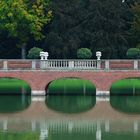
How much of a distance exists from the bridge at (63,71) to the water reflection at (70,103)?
1.11 meters

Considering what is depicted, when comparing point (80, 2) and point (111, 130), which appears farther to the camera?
point (80, 2)

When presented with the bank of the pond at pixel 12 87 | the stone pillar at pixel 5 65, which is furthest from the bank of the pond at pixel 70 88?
the stone pillar at pixel 5 65

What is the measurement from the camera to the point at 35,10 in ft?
164

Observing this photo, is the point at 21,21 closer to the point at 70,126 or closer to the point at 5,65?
the point at 5,65

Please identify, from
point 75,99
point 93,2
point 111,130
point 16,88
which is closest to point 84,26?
point 93,2

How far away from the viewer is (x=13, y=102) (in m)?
35.7

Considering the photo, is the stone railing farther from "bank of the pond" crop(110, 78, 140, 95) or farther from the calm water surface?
"bank of the pond" crop(110, 78, 140, 95)

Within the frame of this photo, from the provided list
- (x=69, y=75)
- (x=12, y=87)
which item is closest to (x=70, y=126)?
(x=69, y=75)

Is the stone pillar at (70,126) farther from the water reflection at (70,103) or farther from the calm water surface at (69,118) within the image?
the water reflection at (70,103)

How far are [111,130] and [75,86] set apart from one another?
20.2 meters

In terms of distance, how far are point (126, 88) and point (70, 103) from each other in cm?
929

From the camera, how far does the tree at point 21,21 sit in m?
48.2

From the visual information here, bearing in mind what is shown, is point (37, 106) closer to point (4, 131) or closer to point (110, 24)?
point (4, 131)

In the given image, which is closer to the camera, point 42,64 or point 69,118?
point 69,118
